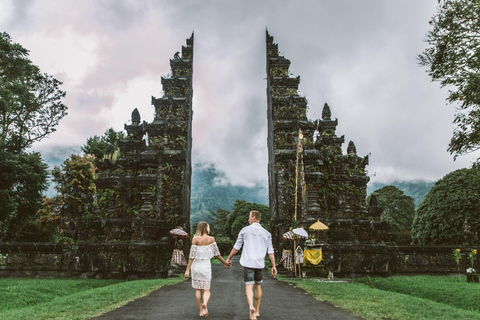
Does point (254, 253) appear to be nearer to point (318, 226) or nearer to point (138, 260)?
point (318, 226)

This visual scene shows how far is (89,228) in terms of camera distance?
18.0 metres

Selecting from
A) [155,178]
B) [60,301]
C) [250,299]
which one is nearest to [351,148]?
[155,178]

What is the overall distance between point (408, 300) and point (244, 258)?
5060 millimetres

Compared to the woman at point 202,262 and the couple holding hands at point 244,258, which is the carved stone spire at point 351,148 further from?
the woman at point 202,262

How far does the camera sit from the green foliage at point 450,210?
2086cm

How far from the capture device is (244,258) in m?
6.38

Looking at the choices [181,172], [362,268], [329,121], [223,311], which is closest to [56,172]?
[181,172]

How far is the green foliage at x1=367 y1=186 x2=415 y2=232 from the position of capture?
48.3 metres

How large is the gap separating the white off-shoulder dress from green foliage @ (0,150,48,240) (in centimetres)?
2180

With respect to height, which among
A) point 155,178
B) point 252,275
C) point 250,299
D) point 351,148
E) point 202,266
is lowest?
point 250,299

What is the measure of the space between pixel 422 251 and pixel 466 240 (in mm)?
2312

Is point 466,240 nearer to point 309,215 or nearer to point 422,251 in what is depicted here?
point 422,251

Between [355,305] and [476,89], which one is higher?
[476,89]

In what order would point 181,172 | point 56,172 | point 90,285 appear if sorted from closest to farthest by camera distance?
1. point 90,285
2. point 181,172
3. point 56,172
